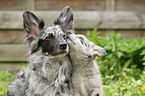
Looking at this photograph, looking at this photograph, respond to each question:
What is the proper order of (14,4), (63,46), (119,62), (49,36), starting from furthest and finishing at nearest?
(14,4) → (119,62) → (49,36) → (63,46)

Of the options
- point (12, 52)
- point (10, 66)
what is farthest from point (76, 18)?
point (10, 66)

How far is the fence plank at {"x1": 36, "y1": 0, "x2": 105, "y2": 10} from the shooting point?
6191 millimetres

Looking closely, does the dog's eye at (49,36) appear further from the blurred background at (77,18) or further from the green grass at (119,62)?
the blurred background at (77,18)

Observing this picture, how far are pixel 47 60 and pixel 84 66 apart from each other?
1.52ft

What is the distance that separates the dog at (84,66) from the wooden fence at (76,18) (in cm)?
366

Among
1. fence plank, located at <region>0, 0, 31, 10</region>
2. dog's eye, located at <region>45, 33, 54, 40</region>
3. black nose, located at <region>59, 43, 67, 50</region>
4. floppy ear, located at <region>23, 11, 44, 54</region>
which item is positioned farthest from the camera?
fence plank, located at <region>0, 0, 31, 10</region>

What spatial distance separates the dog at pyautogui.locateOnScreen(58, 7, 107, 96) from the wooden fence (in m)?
3.66

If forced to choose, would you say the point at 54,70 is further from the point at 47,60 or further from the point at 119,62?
the point at 119,62

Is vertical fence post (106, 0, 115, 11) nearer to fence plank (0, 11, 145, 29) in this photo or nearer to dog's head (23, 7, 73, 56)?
fence plank (0, 11, 145, 29)

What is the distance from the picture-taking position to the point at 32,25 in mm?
2488

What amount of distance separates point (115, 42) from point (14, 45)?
124 inches

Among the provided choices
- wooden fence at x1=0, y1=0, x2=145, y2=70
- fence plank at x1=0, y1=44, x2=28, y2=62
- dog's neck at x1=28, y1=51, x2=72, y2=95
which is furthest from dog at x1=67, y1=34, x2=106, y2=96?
fence plank at x1=0, y1=44, x2=28, y2=62

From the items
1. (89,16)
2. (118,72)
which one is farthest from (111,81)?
(89,16)

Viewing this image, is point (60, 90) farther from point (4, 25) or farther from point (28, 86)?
point (4, 25)
